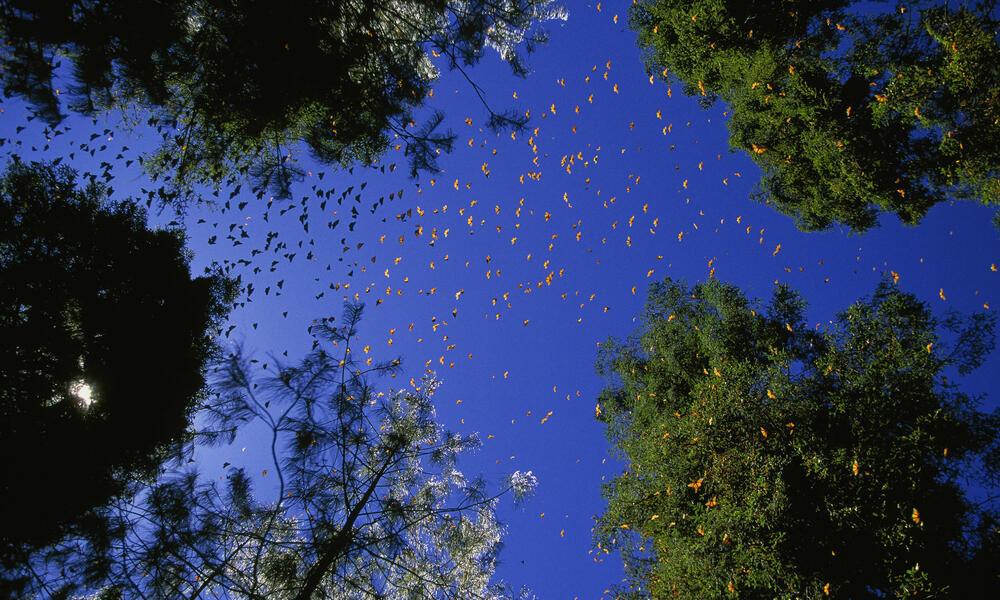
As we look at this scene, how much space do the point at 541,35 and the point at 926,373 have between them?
920cm

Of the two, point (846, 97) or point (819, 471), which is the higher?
point (846, 97)

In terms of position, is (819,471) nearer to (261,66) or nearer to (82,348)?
(261,66)

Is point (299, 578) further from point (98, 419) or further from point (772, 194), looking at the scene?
point (772, 194)

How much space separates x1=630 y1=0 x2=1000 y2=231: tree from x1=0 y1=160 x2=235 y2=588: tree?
14.0 m

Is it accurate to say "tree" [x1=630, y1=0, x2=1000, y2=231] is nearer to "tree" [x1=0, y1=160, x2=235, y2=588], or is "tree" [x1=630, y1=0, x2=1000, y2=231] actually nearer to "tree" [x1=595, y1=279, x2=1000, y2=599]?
"tree" [x1=595, y1=279, x2=1000, y2=599]

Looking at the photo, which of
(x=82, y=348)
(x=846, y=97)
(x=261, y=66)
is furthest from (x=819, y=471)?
(x=82, y=348)

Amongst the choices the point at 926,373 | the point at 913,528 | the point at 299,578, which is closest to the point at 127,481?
the point at 299,578

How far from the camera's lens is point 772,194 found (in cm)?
1052

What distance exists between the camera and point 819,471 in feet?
20.8

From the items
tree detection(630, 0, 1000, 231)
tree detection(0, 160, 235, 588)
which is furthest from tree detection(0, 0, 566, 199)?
tree detection(630, 0, 1000, 231)

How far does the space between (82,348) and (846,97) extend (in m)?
16.4

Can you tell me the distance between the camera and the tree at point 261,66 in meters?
3.84

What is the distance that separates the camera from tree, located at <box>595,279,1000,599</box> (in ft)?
19.7

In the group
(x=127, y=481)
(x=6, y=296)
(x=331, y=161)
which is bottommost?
(x=127, y=481)
